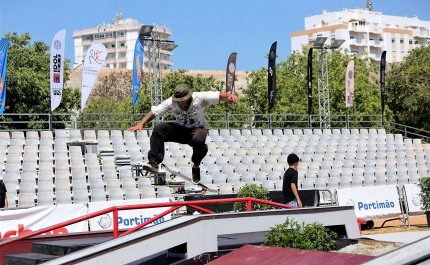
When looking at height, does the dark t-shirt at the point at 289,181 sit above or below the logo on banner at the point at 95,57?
below

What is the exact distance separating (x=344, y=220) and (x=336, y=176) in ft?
47.5

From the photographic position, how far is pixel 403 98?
172 feet

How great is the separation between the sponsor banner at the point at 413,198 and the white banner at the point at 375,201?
309 mm

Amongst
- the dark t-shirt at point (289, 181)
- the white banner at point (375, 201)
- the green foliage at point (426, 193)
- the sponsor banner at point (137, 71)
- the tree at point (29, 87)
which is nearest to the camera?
the dark t-shirt at point (289, 181)

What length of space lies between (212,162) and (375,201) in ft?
17.6

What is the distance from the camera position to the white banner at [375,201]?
59.0ft

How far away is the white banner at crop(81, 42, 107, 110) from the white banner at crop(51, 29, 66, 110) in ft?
2.93

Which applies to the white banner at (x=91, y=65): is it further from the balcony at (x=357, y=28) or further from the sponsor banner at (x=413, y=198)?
the balcony at (x=357, y=28)

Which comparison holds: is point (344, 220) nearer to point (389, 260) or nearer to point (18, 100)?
point (389, 260)

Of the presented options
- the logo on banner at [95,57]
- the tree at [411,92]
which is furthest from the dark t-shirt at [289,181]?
the tree at [411,92]

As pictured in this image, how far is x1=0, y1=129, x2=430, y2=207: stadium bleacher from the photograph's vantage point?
17.6m

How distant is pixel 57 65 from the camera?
2112cm

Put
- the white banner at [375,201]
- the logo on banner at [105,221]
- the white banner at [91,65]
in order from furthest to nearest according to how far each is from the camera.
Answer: the white banner at [91,65] < the white banner at [375,201] < the logo on banner at [105,221]

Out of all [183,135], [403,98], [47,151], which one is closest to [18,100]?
[47,151]
